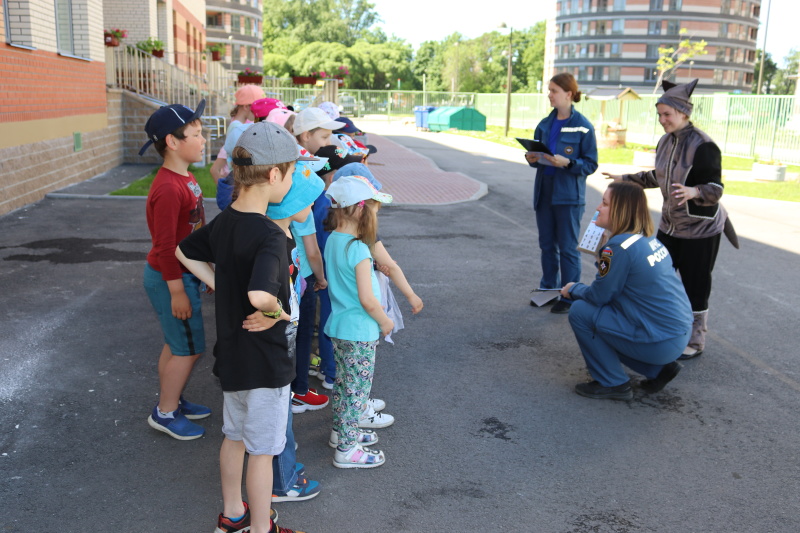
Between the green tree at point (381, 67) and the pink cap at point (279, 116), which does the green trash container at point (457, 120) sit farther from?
the green tree at point (381, 67)

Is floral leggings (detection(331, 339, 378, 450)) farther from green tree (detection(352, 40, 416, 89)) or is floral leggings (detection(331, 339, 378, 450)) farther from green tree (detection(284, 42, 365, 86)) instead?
green tree (detection(352, 40, 416, 89))

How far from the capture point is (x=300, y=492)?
347cm

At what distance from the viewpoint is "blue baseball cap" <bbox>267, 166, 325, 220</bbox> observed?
130 inches

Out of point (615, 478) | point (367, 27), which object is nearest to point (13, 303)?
point (615, 478)

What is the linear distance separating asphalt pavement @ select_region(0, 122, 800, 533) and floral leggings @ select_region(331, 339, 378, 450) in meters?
0.21

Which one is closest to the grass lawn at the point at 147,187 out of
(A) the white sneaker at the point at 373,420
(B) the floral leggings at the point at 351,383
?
(A) the white sneaker at the point at 373,420

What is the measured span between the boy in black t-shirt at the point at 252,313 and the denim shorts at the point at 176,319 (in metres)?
0.96

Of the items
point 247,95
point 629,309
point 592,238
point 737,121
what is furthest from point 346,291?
point 737,121

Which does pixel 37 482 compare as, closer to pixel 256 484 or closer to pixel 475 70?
pixel 256 484

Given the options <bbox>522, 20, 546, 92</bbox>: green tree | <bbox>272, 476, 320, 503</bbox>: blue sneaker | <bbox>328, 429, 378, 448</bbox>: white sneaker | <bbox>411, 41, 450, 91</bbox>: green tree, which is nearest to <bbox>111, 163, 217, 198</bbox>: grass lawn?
<bbox>328, 429, 378, 448</bbox>: white sneaker

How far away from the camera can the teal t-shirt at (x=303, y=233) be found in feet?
13.5

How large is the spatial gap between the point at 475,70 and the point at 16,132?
385ft

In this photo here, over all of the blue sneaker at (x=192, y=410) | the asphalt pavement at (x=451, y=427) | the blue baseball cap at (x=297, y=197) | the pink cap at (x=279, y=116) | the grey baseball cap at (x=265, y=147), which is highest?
the pink cap at (x=279, y=116)

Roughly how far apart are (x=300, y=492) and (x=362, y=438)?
0.64 m
